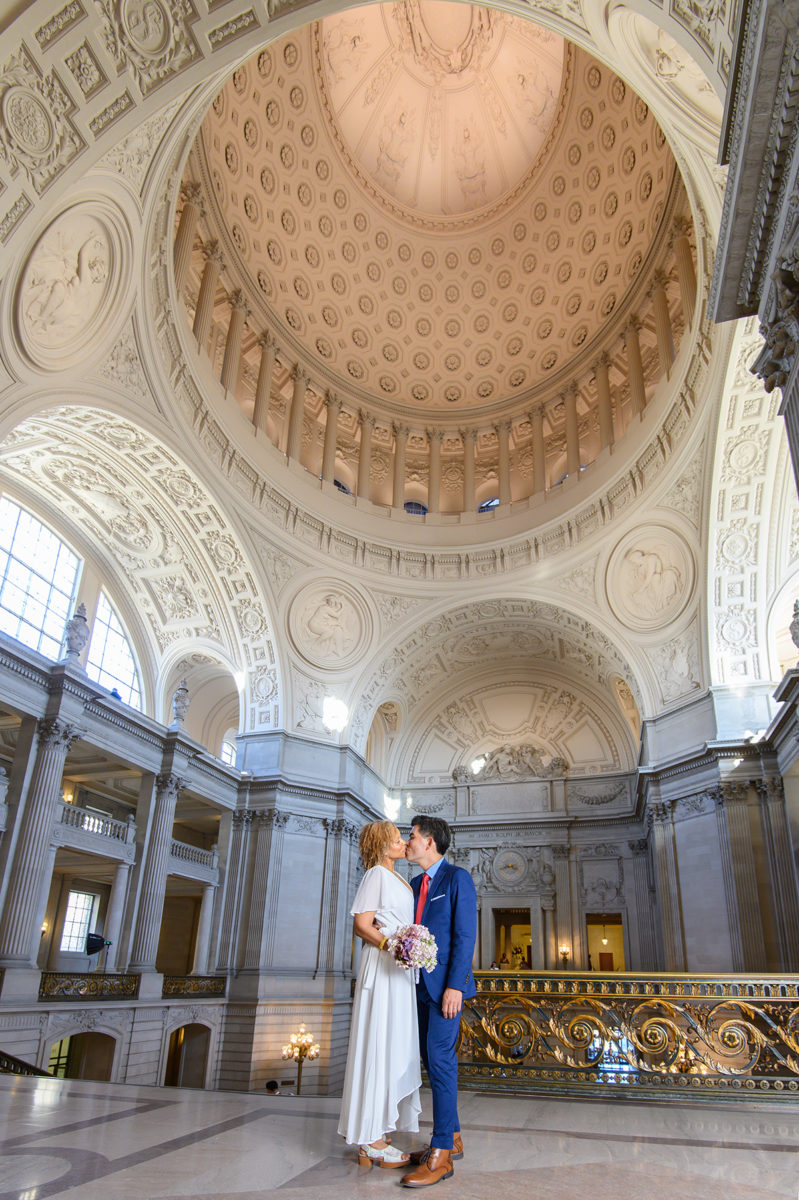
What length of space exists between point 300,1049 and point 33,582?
13.4m

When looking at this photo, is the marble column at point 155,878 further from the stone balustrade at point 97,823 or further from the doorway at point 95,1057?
the doorway at point 95,1057

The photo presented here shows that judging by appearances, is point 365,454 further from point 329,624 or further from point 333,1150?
point 333,1150

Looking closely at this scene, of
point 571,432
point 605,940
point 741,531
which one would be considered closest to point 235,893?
point 605,940

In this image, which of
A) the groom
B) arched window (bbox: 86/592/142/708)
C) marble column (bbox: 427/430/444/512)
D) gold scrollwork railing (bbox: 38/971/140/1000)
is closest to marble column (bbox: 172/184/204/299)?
arched window (bbox: 86/592/142/708)

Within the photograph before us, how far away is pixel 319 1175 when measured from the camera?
3.91 metres

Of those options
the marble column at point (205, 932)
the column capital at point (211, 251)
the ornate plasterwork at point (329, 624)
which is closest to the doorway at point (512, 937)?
the marble column at point (205, 932)

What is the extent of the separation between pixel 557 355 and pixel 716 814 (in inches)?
638

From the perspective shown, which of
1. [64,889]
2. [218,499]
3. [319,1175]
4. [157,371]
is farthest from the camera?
[64,889]

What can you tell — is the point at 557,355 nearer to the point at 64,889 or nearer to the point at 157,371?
the point at 157,371

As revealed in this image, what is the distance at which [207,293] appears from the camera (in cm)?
2106

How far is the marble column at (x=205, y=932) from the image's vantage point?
20844mm

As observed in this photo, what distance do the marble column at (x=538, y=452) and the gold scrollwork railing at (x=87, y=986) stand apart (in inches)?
710

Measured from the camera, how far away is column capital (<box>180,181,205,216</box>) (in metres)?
19.6

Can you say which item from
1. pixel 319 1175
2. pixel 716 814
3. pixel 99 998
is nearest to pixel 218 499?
pixel 99 998
